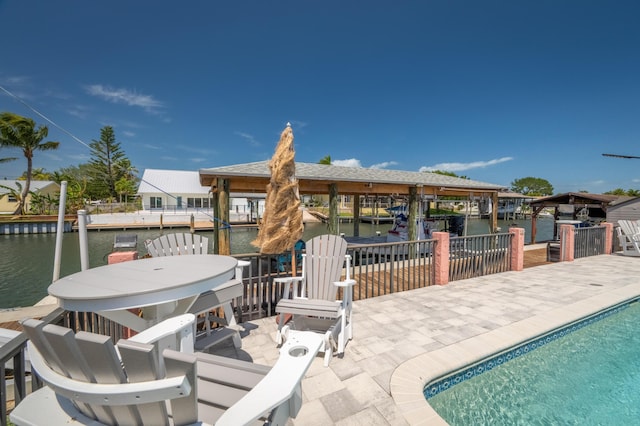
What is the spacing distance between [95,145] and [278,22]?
41.9 metres

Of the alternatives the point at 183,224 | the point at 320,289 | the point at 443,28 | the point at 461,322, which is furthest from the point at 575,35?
the point at 183,224

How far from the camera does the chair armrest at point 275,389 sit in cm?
99

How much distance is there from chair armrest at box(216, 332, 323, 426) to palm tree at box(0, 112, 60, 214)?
3373 centimetres

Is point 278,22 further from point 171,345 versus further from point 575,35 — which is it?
point 575,35

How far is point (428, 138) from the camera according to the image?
3178 cm

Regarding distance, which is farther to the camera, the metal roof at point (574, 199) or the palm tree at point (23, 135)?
the palm tree at point (23, 135)

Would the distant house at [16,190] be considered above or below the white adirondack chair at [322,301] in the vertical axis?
above

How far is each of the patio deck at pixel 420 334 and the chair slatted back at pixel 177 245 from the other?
1309 millimetres

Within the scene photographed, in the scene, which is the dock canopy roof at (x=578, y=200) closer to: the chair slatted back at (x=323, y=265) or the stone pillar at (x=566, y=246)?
the stone pillar at (x=566, y=246)

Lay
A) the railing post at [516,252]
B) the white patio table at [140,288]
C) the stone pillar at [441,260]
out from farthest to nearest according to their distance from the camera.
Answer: the railing post at [516,252] → the stone pillar at [441,260] → the white patio table at [140,288]

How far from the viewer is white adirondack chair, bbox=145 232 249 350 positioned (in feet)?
8.57

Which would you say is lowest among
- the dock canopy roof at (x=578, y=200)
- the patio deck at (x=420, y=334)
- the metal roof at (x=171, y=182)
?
the patio deck at (x=420, y=334)

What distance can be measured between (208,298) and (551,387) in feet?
12.1

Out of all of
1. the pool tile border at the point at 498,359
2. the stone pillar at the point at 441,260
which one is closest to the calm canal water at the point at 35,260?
the pool tile border at the point at 498,359
